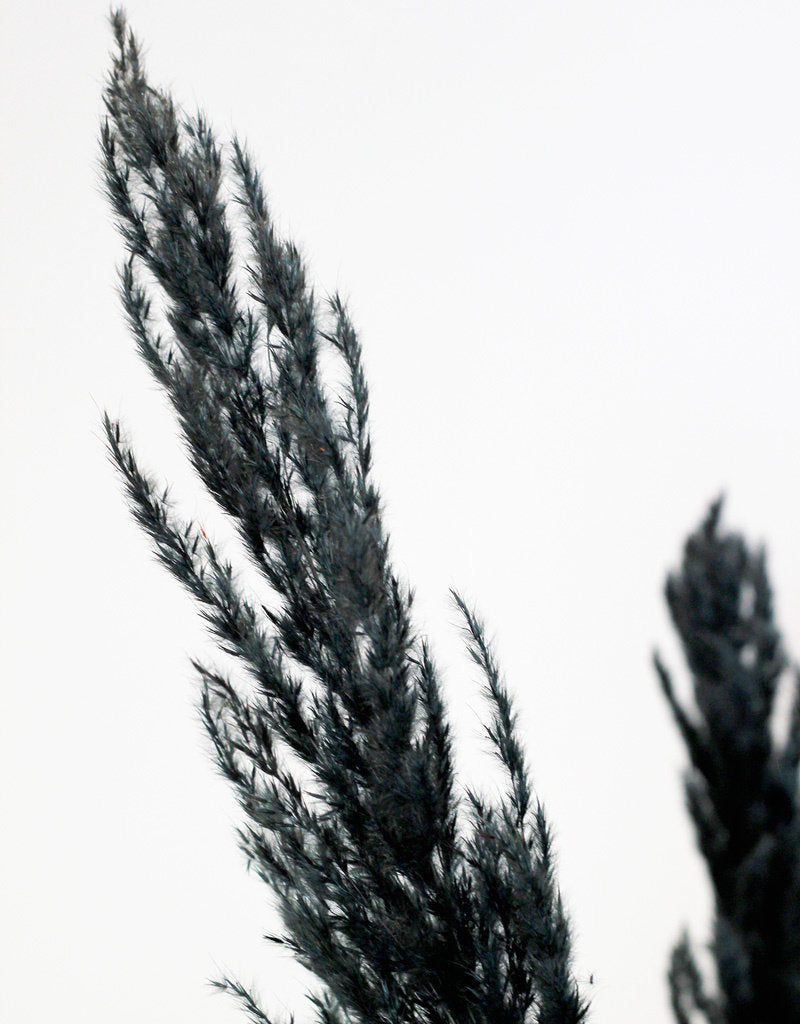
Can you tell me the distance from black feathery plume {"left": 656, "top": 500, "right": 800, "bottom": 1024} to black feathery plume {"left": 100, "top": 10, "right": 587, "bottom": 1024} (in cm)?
73

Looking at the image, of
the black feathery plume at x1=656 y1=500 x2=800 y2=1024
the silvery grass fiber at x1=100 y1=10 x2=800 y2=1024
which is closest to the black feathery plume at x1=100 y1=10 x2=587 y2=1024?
the silvery grass fiber at x1=100 y1=10 x2=800 y2=1024

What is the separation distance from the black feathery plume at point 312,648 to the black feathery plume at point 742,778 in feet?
2.38

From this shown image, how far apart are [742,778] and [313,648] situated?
0.98 m

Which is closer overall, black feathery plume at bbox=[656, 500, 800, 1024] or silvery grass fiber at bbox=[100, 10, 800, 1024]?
black feathery plume at bbox=[656, 500, 800, 1024]

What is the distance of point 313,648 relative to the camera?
5.65ft

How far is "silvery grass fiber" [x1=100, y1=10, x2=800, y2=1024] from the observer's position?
1581 mm

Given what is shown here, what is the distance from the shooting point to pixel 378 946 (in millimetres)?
1594

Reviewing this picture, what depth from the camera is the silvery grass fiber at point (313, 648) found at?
158 centimetres

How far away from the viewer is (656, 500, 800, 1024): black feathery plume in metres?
0.86

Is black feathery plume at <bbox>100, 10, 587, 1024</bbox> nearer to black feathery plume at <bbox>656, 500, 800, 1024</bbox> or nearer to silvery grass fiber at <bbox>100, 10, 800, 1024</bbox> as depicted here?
silvery grass fiber at <bbox>100, 10, 800, 1024</bbox>

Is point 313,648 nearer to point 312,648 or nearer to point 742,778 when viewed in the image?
point 312,648

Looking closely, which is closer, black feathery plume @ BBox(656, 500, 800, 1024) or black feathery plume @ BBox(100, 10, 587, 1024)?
black feathery plume @ BBox(656, 500, 800, 1024)

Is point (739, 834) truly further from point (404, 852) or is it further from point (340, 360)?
point (340, 360)

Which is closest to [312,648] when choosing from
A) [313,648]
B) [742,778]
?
[313,648]
